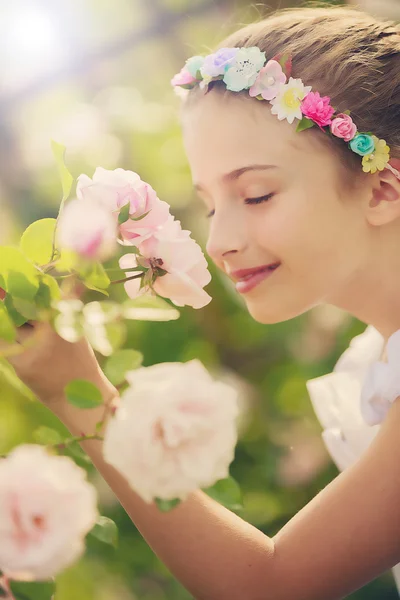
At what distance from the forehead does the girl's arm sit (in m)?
0.41

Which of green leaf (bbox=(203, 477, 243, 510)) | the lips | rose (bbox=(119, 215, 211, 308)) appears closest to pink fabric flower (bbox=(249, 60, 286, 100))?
the lips

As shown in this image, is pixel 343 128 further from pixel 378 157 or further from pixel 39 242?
pixel 39 242

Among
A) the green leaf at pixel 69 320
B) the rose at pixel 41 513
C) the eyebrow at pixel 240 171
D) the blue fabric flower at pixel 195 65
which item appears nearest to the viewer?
the rose at pixel 41 513

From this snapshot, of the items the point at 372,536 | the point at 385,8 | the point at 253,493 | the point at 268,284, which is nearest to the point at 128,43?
the point at 385,8

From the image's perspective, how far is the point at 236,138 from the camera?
3.10 feet

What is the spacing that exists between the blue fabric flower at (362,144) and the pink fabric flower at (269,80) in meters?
0.13

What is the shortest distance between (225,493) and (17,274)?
28 cm

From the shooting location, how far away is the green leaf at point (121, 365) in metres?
0.62

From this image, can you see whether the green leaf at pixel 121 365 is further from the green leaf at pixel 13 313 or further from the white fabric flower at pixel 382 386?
the white fabric flower at pixel 382 386

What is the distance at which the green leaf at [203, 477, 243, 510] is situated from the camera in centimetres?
64

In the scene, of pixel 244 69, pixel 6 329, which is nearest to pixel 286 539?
pixel 6 329

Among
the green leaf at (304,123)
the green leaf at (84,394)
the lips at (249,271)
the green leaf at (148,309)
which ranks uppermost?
the green leaf at (148,309)

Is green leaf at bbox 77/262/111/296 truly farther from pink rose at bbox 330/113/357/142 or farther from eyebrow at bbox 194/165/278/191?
pink rose at bbox 330/113/357/142

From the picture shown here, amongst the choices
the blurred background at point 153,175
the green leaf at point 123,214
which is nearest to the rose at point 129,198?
the green leaf at point 123,214
